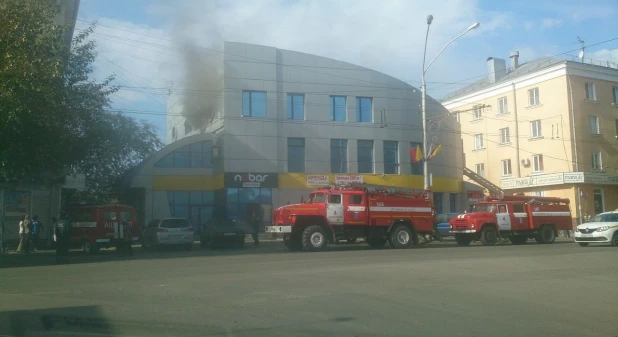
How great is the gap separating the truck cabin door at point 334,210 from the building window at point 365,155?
54.2 feet

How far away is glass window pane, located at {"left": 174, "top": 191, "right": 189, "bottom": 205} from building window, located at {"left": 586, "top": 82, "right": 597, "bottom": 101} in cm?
3155

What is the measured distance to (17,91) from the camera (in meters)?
17.5

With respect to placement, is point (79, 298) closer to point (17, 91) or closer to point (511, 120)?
point (17, 91)

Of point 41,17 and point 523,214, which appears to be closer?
point 41,17

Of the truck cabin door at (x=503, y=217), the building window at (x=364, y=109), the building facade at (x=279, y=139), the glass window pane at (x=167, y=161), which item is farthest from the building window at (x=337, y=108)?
the truck cabin door at (x=503, y=217)

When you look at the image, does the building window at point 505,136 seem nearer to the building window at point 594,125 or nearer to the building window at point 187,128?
the building window at point 594,125

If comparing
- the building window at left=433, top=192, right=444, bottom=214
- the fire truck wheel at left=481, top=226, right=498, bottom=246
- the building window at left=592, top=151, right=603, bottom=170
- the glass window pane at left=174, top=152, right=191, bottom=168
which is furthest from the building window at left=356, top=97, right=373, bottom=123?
the building window at left=592, top=151, right=603, bottom=170

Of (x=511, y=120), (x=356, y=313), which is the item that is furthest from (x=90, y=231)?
(x=511, y=120)

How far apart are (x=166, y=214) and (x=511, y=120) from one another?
96.8 feet

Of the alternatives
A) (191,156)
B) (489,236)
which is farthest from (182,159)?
(489,236)

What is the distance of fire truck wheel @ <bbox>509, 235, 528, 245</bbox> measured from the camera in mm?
28441

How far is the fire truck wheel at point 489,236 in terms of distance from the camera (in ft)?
89.2

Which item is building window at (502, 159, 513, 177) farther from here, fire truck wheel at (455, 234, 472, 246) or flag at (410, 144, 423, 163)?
fire truck wheel at (455, 234, 472, 246)

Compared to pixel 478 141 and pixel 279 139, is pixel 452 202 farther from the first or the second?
pixel 279 139
